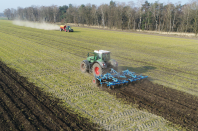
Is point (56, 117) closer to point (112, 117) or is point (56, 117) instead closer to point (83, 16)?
point (112, 117)

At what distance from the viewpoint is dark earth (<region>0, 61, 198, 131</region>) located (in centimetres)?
689

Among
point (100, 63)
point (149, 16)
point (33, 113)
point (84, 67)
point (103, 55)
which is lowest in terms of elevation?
point (33, 113)

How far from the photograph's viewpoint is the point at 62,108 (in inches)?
321

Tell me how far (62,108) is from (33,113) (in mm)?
1331

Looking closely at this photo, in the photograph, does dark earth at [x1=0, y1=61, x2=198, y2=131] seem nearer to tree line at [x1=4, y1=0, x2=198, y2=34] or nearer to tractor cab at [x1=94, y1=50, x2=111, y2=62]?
tractor cab at [x1=94, y1=50, x2=111, y2=62]

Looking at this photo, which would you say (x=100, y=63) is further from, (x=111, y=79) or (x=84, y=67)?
(x=84, y=67)

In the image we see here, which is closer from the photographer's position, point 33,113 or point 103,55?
point 33,113

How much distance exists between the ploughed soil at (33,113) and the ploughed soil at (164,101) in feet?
10.5

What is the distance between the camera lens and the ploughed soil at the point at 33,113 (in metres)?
6.73

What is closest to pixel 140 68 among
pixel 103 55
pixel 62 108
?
pixel 103 55

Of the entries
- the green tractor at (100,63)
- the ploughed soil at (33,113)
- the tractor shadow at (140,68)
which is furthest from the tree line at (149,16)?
the ploughed soil at (33,113)

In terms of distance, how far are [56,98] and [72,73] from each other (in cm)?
447

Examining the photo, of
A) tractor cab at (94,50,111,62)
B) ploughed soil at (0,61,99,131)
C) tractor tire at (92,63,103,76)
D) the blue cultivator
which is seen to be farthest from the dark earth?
tractor cab at (94,50,111,62)

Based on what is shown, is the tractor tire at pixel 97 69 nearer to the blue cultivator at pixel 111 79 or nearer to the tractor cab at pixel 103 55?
the tractor cab at pixel 103 55
